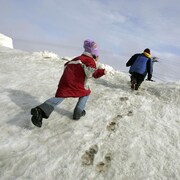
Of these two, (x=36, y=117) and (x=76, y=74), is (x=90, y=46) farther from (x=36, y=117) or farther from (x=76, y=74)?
(x=36, y=117)

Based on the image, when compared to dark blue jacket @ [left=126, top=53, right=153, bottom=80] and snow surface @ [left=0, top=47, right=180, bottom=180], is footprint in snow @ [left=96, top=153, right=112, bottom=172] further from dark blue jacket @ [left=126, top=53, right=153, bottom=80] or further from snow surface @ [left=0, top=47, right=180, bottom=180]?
dark blue jacket @ [left=126, top=53, right=153, bottom=80]

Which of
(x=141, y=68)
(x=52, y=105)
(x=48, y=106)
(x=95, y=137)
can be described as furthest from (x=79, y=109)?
(x=141, y=68)

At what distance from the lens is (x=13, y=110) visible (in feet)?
26.1

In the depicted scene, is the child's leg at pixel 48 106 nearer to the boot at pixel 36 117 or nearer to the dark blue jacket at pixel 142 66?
the boot at pixel 36 117

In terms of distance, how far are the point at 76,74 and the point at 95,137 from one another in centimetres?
173

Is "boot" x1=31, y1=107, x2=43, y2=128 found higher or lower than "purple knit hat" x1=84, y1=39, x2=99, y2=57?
lower

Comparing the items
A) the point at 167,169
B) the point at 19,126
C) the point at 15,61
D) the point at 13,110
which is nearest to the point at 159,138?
the point at 167,169

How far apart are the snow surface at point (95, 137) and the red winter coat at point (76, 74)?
903 millimetres

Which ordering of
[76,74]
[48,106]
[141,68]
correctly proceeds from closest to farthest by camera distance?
1. [48,106]
2. [76,74]
3. [141,68]

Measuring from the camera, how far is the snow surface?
546 centimetres

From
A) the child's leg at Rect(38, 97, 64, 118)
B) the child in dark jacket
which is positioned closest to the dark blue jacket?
the child in dark jacket

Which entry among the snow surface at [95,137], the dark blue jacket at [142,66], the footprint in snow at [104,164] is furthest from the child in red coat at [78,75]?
the dark blue jacket at [142,66]

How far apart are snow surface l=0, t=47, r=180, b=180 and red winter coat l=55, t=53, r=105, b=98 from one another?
0.90 metres

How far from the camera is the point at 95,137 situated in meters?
6.63
